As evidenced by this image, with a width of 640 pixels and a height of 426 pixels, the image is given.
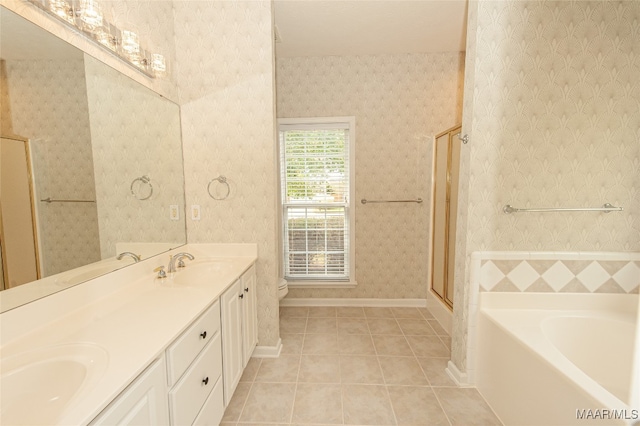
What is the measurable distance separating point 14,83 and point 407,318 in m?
3.19

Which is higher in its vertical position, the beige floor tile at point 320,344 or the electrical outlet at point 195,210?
the electrical outlet at point 195,210

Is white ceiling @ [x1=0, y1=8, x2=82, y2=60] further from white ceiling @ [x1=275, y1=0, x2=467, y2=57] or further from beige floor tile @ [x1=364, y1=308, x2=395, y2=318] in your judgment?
beige floor tile @ [x1=364, y1=308, x2=395, y2=318]

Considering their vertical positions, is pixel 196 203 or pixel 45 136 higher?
pixel 45 136

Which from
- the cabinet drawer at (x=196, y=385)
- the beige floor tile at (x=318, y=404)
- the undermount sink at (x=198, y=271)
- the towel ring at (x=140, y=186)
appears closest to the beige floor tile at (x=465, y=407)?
the beige floor tile at (x=318, y=404)

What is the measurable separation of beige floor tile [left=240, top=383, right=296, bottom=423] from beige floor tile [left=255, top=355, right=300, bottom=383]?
0.19ft

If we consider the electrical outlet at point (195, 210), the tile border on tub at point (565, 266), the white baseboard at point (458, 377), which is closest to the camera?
the tile border on tub at point (565, 266)

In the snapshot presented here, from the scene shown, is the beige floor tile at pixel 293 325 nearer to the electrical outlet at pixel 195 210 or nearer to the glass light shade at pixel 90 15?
the electrical outlet at pixel 195 210

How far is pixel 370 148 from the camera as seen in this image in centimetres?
304

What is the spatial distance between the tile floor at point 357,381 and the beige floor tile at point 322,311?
19 cm

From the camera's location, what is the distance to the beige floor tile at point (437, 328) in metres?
2.57

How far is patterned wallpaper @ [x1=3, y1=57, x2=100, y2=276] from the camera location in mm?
992

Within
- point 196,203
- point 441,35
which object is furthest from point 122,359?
point 441,35

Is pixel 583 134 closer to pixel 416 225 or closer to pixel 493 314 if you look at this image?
pixel 493 314

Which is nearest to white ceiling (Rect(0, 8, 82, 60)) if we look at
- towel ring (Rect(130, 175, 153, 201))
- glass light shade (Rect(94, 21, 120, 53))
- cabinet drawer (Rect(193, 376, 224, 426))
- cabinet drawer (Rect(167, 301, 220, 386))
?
glass light shade (Rect(94, 21, 120, 53))
